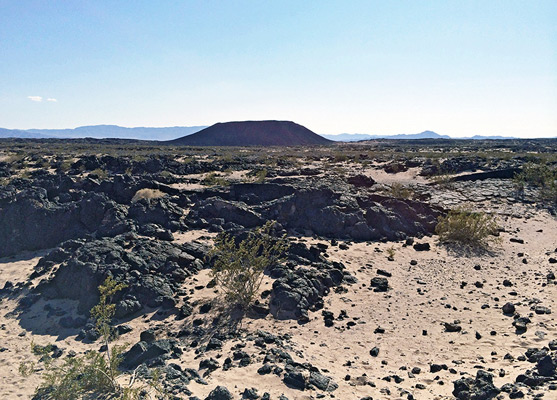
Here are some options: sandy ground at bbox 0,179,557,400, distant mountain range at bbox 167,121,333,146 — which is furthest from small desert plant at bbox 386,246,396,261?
distant mountain range at bbox 167,121,333,146

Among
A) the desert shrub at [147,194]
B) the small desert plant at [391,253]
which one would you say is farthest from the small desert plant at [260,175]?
the small desert plant at [391,253]

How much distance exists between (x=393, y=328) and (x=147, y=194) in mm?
10644

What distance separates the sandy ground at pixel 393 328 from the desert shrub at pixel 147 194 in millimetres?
3969

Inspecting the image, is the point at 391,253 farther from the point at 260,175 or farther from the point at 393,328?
the point at 260,175

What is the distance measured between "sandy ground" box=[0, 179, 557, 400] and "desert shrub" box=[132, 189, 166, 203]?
397cm

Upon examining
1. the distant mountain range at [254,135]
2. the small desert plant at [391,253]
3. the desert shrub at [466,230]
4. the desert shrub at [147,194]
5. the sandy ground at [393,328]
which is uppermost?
the distant mountain range at [254,135]

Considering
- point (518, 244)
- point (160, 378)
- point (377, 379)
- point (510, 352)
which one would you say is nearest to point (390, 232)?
point (518, 244)

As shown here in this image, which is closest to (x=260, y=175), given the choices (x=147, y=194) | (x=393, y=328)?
(x=147, y=194)

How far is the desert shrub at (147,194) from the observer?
14.2 meters

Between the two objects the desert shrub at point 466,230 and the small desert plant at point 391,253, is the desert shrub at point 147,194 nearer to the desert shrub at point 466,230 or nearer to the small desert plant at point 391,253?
the small desert plant at point 391,253

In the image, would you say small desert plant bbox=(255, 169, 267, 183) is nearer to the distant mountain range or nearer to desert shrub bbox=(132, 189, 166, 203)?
desert shrub bbox=(132, 189, 166, 203)

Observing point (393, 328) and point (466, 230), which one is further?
point (466, 230)

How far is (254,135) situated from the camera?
4102 inches

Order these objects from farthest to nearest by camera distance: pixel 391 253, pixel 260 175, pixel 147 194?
pixel 260 175, pixel 147 194, pixel 391 253
